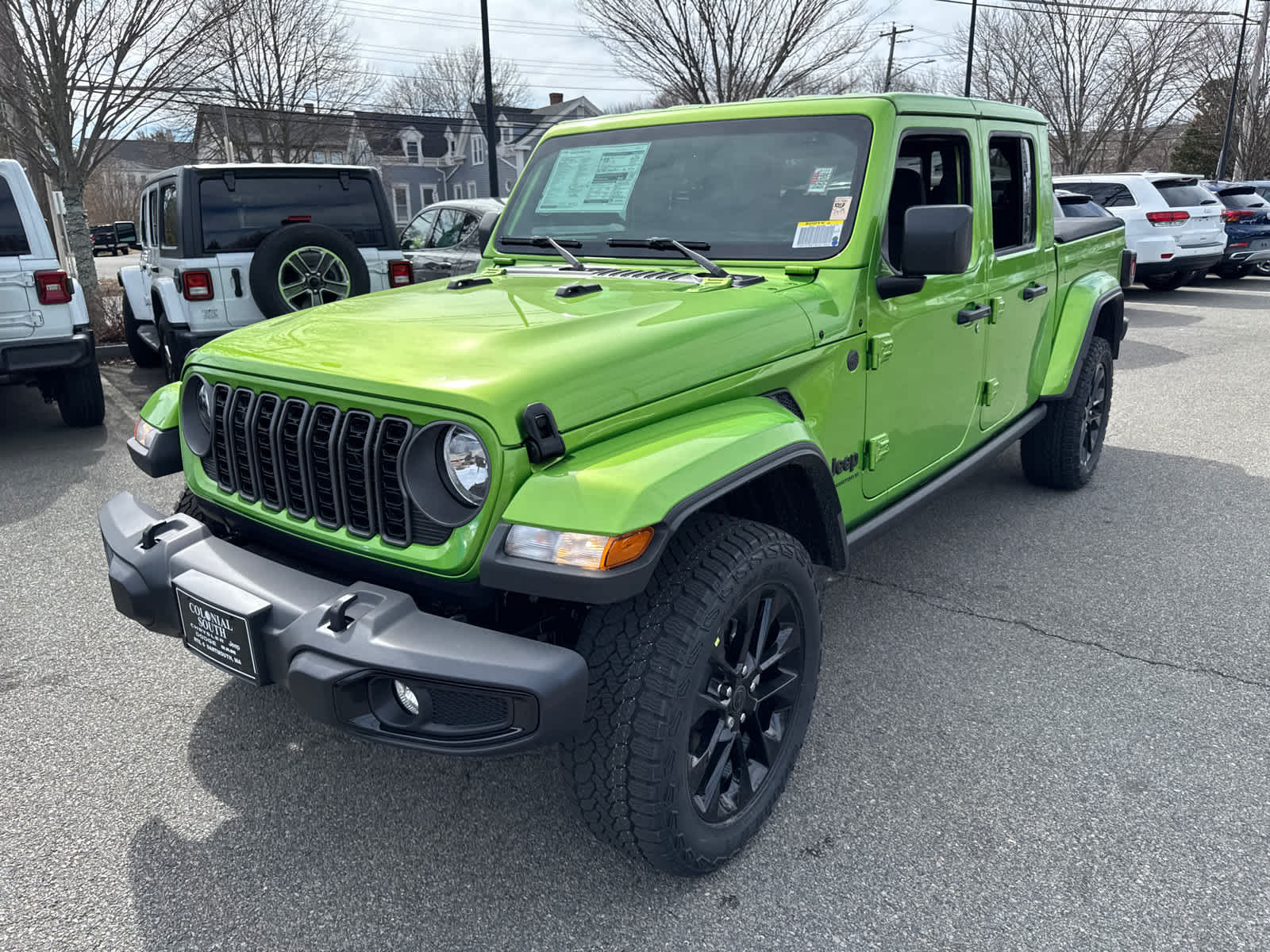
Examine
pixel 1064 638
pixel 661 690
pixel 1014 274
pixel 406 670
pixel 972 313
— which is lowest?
pixel 1064 638

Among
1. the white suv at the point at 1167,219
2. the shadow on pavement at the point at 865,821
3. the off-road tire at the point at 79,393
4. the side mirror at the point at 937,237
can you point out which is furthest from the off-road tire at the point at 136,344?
the white suv at the point at 1167,219

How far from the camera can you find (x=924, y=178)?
3490mm

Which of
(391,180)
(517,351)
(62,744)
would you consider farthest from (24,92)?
(391,180)

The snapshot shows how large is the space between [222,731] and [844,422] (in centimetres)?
221

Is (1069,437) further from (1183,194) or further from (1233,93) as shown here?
(1233,93)

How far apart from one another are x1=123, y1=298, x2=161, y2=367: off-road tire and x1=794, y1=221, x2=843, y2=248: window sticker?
782 cm

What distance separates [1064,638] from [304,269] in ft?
17.6

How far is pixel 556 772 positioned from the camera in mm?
2834

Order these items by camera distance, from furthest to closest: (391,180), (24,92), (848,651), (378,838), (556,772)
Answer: (391,180) < (24,92) < (848,651) < (556,772) < (378,838)

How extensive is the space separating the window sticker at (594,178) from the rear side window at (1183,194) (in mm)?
12651

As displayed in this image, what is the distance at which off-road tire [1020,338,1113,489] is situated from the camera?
16.0 ft

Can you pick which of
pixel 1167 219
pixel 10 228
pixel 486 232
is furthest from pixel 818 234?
pixel 1167 219

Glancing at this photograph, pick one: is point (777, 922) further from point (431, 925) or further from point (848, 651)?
point (848, 651)

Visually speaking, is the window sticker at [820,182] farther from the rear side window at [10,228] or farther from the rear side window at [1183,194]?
the rear side window at [1183,194]
